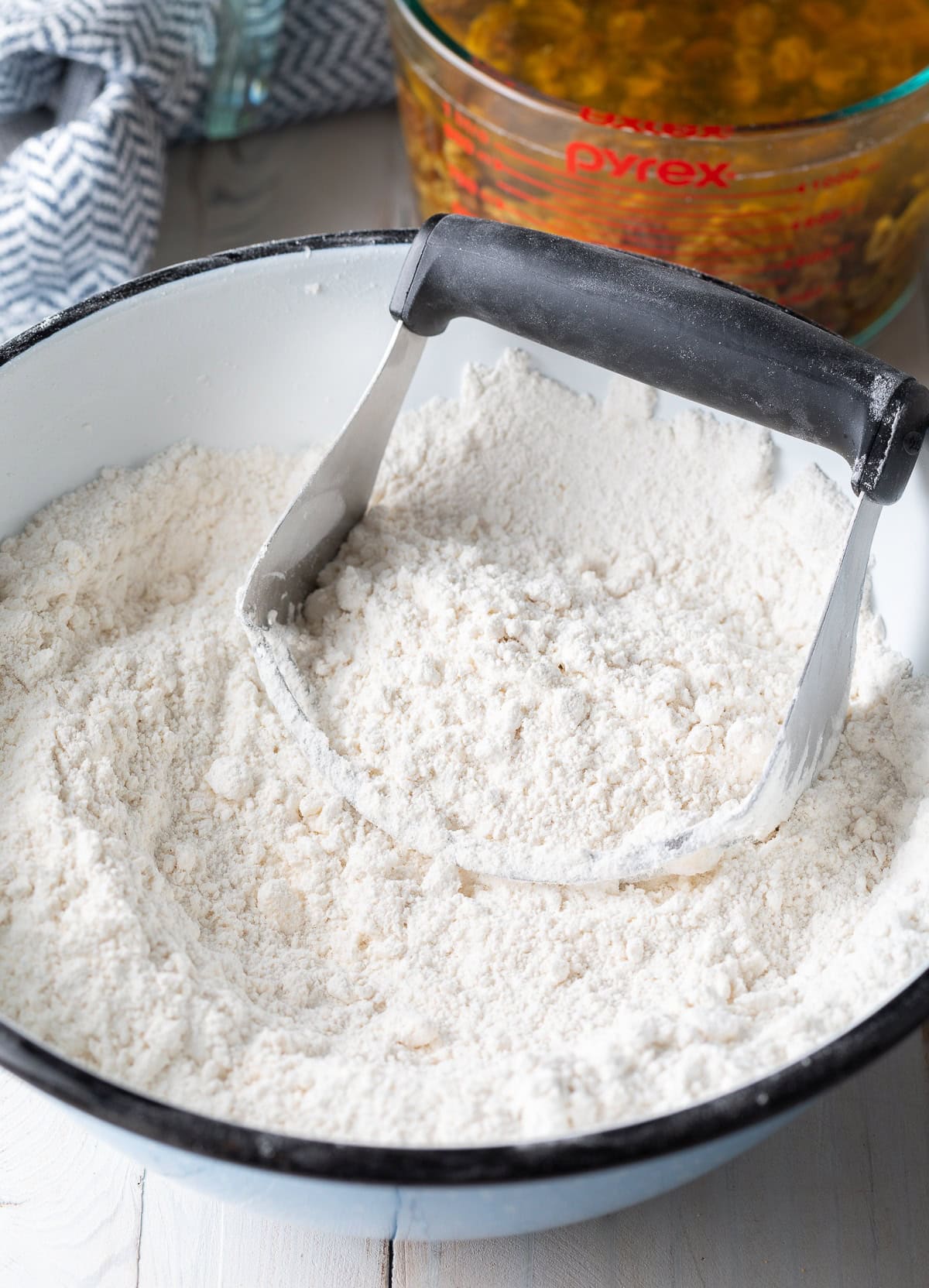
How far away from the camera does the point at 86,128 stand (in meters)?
0.86

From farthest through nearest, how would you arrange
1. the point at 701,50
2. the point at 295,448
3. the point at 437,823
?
1. the point at 701,50
2. the point at 295,448
3. the point at 437,823

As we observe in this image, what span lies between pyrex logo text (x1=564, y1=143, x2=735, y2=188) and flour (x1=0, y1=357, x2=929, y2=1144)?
0.16m

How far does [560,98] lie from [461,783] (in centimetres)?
44

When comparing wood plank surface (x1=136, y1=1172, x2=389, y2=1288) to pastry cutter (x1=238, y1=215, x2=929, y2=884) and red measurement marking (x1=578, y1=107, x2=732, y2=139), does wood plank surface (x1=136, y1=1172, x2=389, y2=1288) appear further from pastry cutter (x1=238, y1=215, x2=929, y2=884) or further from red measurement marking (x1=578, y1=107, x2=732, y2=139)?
red measurement marking (x1=578, y1=107, x2=732, y2=139)

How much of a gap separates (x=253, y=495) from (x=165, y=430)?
6 centimetres

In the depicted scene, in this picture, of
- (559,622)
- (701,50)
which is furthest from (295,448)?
(701,50)

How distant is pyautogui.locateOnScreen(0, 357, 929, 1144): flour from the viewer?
49 cm

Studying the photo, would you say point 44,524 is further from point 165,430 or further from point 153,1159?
point 153,1159

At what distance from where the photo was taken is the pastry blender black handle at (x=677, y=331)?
1.78ft

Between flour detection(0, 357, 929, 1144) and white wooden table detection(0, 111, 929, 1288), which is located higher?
flour detection(0, 357, 929, 1144)

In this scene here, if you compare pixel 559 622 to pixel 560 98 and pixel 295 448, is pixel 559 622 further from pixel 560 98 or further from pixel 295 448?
pixel 560 98

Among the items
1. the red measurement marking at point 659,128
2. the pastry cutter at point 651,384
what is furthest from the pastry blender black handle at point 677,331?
the red measurement marking at point 659,128

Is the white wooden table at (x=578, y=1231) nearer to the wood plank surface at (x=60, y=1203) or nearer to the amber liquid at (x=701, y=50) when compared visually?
the wood plank surface at (x=60, y=1203)

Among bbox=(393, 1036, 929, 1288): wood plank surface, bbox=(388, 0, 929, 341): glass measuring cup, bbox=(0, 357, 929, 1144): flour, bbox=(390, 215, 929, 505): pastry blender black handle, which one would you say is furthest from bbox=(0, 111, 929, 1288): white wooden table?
bbox=(388, 0, 929, 341): glass measuring cup
